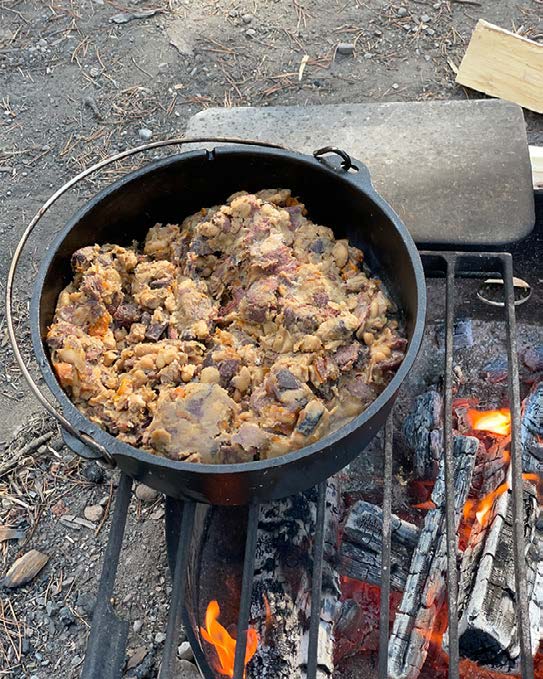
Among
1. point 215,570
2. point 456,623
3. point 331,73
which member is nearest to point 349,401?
point 456,623

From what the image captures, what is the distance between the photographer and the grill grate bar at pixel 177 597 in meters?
1.93

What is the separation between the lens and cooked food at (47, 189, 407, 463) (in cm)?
194

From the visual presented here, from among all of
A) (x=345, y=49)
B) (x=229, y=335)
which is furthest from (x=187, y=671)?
(x=345, y=49)

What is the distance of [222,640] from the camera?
2.32 meters

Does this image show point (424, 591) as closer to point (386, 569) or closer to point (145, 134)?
point (386, 569)

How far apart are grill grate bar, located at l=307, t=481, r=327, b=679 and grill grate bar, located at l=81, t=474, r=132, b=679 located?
1.99ft

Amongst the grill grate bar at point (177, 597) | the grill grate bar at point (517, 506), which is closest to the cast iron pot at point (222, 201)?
the grill grate bar at point (177, 597)

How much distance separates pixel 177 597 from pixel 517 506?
1133 mm

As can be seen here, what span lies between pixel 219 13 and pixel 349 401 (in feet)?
12.5

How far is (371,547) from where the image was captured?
2.49 m

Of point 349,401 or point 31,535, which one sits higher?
point 349,401

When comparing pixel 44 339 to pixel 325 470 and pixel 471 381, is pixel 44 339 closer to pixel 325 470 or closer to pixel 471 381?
pixel 325 470

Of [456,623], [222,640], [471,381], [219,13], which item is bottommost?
[222,640]

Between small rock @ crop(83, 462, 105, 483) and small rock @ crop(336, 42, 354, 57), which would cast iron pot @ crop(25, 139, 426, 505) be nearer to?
small rock @ crop(83, 462, 105, 483)
